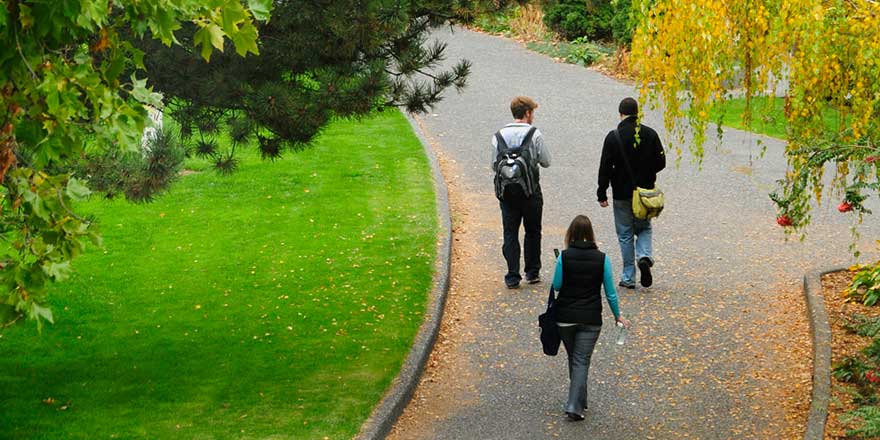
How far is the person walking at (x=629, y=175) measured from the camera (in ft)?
35.4

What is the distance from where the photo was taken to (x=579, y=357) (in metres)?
8.16

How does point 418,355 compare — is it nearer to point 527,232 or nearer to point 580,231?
point 580,231

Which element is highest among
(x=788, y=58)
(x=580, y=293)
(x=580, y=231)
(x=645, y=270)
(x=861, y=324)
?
(x=788, y=58)

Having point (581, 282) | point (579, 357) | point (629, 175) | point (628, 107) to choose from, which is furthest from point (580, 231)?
point (629, 175)

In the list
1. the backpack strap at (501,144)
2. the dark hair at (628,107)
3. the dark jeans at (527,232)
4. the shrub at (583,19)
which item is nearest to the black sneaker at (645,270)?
the dark jeans at (527,232)

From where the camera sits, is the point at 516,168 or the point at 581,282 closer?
the point at 581,282

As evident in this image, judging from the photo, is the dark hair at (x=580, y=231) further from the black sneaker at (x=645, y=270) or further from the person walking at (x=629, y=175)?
the black sneaker at (x=645, y=270)

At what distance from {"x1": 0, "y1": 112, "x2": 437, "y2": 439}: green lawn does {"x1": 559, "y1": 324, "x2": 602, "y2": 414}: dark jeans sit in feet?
4.93

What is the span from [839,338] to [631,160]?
2.51 metres

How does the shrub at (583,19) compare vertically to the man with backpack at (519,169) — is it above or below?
above

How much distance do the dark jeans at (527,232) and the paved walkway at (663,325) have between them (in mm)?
237

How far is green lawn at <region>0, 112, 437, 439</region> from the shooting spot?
8312 millimetres

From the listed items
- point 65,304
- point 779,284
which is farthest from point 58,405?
point 779,284

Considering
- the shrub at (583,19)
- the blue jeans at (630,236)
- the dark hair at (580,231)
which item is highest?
the shrub at (583,19)
